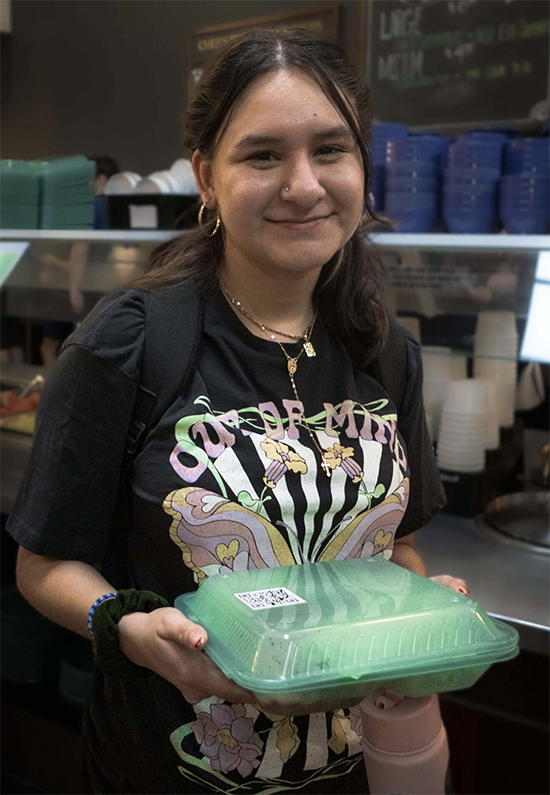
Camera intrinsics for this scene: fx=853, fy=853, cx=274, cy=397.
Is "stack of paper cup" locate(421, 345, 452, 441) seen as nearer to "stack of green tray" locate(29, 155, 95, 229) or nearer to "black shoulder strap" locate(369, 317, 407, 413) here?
"black shoulder strap" locate(369, 317, 407, 413)

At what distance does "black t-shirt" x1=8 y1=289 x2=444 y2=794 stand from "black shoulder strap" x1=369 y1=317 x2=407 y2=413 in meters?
0.03

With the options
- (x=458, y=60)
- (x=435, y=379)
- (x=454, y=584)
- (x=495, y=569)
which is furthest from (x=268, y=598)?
(x=458, y=60)

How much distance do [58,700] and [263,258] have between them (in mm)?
1686

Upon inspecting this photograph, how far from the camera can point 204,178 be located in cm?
118

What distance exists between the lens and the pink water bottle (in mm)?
1048

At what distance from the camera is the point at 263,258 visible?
42.6 inches

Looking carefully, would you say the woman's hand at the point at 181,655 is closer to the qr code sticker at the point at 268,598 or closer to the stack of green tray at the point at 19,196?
the qr code sticker at the point at 268,598

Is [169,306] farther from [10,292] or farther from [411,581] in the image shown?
[10,292]

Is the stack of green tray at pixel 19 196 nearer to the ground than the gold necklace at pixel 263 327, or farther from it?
farther from it

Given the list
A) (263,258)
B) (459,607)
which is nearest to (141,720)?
(459,607)

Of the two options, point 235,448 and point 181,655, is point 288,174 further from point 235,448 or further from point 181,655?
point 181,655

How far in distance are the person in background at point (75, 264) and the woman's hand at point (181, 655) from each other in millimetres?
1435

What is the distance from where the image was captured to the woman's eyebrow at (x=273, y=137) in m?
1.04

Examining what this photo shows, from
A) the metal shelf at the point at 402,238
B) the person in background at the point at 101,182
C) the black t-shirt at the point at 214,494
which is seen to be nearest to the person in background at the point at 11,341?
the metal shelf at the point at 402,238
